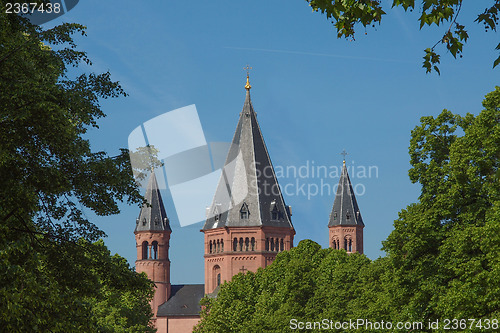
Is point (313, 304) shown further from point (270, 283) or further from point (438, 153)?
point (438, 153)

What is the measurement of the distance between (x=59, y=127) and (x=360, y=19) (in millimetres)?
9506

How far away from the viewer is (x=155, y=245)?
14012 cm

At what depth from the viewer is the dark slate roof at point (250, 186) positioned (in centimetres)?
12212

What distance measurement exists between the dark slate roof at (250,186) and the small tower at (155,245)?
670 inches

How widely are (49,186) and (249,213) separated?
104208 mm

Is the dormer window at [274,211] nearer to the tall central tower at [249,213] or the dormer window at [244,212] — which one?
the tall central tower at [249,213]

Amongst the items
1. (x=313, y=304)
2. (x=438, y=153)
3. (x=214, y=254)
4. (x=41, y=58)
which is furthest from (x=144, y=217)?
(x=41, y=58)

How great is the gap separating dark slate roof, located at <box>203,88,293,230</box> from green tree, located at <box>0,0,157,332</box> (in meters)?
97.6

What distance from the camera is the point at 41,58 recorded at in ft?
73.7

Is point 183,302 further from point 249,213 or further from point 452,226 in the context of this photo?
point 452,226

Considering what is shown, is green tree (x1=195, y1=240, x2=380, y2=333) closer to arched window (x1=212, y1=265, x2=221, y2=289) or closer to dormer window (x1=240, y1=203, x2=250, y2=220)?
dormer window (x1=240, y1=203, x2=250, y2=220)
